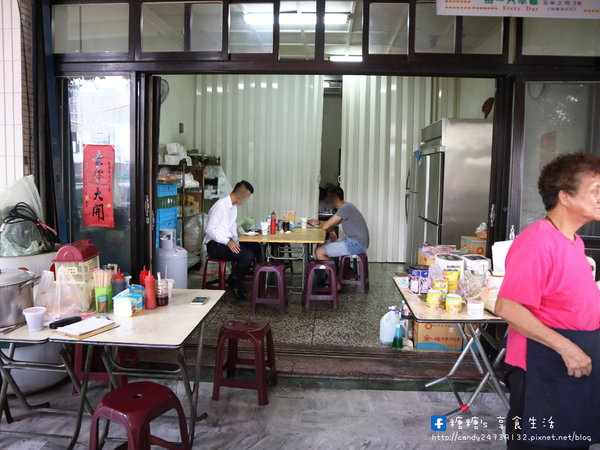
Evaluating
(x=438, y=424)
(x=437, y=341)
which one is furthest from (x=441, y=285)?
(x=437, y=341)

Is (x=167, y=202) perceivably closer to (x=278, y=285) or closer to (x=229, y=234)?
(x=229, y=234)

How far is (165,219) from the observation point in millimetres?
6242

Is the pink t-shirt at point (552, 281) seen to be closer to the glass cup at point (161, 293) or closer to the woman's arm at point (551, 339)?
the woman's arm at point (551, 339)

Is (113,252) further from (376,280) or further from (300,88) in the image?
(300,88)

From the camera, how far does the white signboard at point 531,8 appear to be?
3.38 metres

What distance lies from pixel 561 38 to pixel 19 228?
438cm

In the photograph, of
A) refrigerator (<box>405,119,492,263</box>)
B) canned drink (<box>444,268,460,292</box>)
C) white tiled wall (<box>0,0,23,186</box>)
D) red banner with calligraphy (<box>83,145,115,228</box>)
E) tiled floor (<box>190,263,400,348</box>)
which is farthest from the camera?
refrigerator (<box>405,119,492,263</box>)

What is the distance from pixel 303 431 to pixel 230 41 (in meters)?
2.98

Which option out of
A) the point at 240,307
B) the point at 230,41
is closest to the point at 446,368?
the point at 240,307

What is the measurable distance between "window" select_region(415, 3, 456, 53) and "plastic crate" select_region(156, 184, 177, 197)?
11.9ft

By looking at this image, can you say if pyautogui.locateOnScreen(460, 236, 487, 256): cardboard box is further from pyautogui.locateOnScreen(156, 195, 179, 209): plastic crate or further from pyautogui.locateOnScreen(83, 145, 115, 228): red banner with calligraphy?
pyautogui.locateOnScreen(156, 195, 179, 209): plastic crate

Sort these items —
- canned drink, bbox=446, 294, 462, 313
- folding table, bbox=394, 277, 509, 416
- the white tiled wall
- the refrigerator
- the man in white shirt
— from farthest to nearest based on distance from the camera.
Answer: the refrigerator
the man in white shirt
the white tiled wall
canned drink, bbox=446, 294, 462, 313
folding table, bbox=394, 277, 509, 416

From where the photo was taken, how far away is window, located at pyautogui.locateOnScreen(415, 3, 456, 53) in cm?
370

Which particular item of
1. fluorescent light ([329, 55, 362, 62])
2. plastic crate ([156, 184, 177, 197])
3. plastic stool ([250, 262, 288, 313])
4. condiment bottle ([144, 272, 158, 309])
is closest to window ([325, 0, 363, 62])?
fluorescent light ([329, 55, 362, 62])
